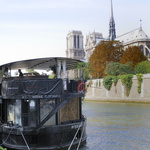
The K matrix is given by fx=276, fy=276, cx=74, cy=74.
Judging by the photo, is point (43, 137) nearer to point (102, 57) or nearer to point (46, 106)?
point (46, 106)

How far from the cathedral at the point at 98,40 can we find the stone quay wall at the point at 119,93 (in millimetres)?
22015

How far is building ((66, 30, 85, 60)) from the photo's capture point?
425 ft

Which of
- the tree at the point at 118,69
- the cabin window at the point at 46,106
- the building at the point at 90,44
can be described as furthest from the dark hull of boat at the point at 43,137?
the building at the point at 90,44

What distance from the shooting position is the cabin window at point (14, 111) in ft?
42.3

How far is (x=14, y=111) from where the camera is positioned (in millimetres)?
13180

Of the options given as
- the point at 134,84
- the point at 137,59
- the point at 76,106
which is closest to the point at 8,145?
the point at 76,106

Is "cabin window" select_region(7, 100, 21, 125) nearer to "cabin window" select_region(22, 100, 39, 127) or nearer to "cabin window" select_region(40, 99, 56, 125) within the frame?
"cabin window" select_region(22, 100, 39, 127)

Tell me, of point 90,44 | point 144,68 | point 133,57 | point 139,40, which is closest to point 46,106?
point 144,68

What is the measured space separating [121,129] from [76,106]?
6800 mm

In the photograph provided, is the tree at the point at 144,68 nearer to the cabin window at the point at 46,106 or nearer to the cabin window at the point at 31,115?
the cabin window at the point at 46,106

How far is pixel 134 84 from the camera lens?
44.9 metres

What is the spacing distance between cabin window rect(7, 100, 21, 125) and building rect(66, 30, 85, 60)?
115 meters

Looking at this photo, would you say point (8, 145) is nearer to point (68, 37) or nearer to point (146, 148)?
point (146, 148)

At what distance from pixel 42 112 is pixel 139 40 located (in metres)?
65.3
